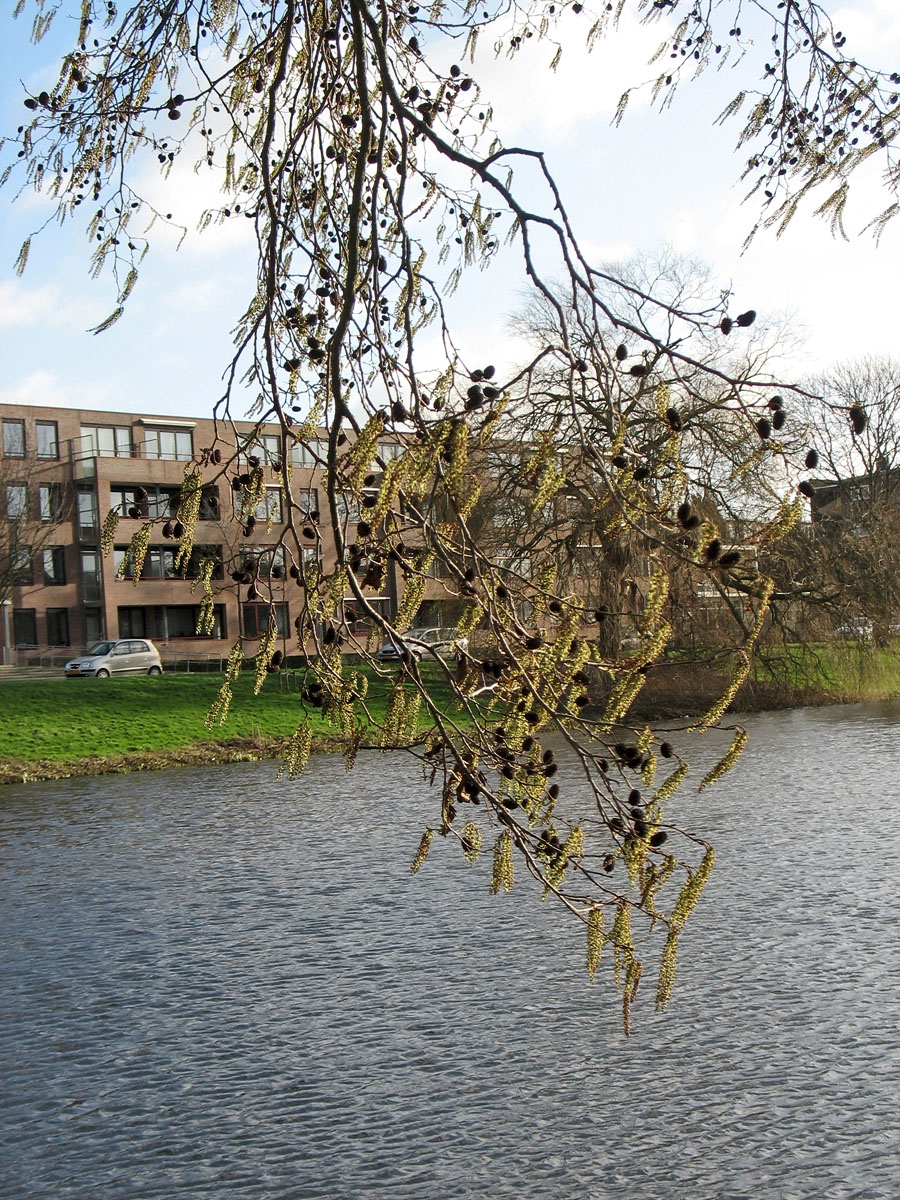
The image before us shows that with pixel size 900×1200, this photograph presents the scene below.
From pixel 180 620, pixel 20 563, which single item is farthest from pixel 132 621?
pixel 20 563

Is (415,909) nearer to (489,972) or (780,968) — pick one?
(489,972)

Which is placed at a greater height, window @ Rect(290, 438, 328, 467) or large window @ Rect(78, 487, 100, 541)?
large window @ Rect(78, 487, 100, 541)

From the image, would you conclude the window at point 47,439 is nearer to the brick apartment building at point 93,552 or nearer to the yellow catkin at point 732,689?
the brick apartment building at point 93,552

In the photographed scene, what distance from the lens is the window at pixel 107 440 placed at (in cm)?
4738

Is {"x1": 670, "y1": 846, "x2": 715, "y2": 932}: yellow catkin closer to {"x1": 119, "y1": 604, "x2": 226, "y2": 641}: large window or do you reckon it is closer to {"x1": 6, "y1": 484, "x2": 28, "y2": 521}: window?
{"x1": 6, "y1": 484, "x2": 28, "y2": 521}: window

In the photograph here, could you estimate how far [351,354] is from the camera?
4.19 meters

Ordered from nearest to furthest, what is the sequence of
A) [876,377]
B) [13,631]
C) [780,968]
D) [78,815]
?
[780,968] → [78,815] → [876,377] → [13,631]

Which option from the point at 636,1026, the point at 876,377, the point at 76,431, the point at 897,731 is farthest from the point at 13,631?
the point at 636,1026

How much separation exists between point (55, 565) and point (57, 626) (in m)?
2.34

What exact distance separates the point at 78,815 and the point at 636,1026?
383 inches

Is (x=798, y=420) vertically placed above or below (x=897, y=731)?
above

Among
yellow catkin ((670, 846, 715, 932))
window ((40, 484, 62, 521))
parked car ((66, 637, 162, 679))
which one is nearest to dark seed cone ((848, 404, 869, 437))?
yellow catkin ((670, 846, 715, 932))

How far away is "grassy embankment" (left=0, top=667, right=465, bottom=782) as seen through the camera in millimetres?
19812

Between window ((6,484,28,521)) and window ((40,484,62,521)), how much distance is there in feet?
6.26
